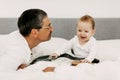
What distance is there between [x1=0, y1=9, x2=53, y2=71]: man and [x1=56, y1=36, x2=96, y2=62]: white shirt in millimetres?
255

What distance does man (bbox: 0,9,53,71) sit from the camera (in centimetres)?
160

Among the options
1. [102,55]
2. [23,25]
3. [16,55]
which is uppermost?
[23,25]

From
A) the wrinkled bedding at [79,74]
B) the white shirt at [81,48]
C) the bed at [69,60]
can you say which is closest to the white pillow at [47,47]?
the bed at [69,60]

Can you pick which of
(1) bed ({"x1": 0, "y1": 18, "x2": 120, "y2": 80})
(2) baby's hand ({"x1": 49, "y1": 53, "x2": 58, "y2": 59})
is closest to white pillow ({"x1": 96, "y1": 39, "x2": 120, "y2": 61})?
(1) bed ({"x1": 0, "y1": 18, "x2": 120, "y2": 80})

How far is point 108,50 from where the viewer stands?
83.6 inches

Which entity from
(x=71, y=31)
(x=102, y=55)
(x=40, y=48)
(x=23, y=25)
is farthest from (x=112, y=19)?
(x=23, y=25)

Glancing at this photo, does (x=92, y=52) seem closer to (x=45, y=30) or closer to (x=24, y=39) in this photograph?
(x=45, y=30)

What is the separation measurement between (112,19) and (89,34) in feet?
2.22

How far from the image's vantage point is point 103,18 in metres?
2.58

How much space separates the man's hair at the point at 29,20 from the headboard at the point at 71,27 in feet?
2.44

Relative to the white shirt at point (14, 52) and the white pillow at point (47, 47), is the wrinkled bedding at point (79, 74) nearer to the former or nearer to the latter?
the white shirt at point (14, 52)

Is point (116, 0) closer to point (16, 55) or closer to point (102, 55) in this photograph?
point (102, 55)

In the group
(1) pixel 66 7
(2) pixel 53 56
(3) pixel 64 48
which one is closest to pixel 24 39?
(2) pixel 53 56

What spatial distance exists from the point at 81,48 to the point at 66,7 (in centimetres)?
70
